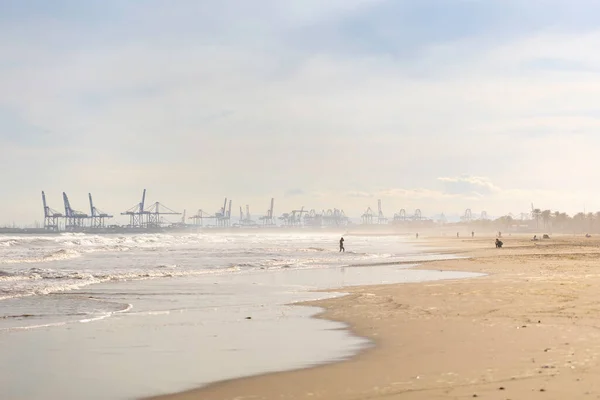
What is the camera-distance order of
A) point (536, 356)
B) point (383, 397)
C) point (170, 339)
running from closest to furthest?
point (383, 397) < point (536, 356) < point (170, 339)

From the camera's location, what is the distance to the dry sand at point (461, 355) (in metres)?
7.48

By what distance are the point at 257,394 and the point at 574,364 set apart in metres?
4.13

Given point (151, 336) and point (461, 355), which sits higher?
point (461, 355)

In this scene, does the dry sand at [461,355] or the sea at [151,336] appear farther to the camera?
the sea at [151,336]

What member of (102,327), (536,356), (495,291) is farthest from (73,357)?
(495,291)

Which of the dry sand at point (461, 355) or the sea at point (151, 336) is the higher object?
the dry sand at point (461, 355)

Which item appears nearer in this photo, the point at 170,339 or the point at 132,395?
the point at 132,395

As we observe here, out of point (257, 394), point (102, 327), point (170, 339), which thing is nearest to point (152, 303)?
point (102, 327)

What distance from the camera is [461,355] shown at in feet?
31.0

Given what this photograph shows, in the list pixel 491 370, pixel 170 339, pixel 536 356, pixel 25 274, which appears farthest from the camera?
pixel 25 274

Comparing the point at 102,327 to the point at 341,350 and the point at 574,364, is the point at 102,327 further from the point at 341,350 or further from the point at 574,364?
the point at 574,364

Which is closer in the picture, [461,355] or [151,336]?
[461,355]

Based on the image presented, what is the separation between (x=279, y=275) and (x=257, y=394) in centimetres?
2086

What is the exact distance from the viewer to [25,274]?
2786 centimetres
